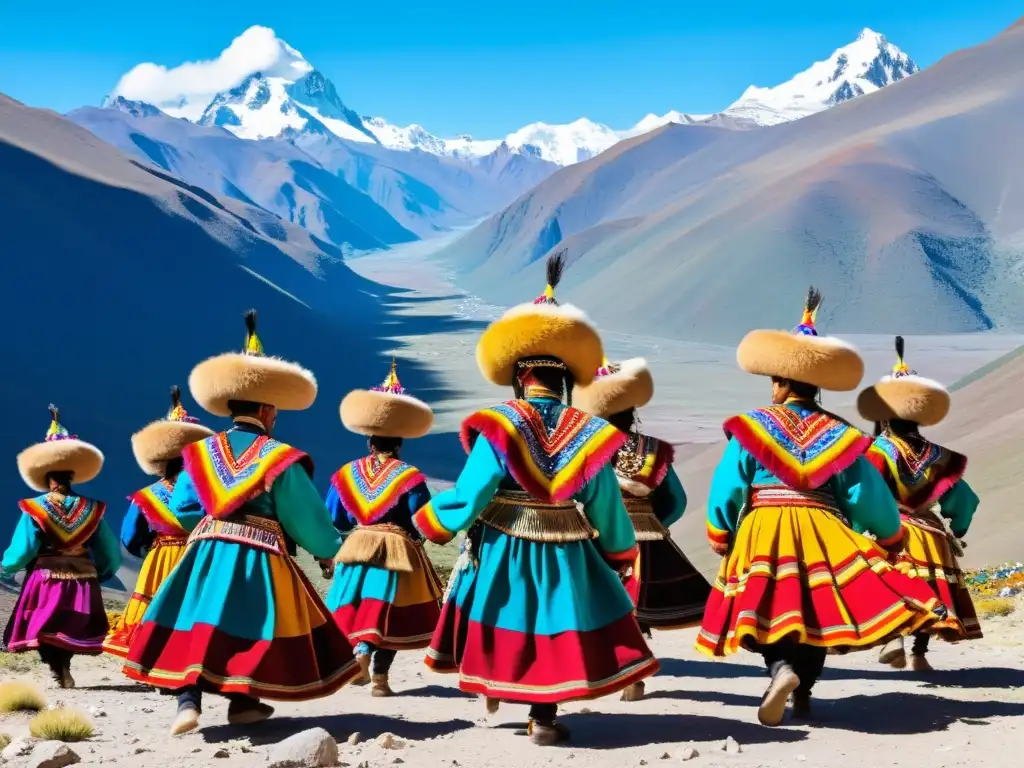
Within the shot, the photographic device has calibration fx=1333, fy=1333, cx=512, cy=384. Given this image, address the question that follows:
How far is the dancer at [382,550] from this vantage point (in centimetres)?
794

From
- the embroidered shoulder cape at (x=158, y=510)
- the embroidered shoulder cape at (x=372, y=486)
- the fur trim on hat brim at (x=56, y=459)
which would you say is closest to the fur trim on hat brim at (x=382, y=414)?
the embroidered shoulder cape at (x=372, y=486)

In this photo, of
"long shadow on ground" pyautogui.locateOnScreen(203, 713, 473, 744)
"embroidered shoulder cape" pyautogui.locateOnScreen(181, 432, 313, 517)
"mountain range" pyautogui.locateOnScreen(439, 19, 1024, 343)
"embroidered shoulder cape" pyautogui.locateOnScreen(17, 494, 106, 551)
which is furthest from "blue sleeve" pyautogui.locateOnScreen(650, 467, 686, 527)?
"mountain range" pyautogui.locateOnScreen(439, 19, 1024, 343)

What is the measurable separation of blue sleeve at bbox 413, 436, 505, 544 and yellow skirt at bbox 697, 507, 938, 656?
1.24 metres

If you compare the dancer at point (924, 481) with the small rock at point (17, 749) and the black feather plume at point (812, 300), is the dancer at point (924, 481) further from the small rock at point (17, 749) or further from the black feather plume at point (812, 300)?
the small rock at point (17, 749)

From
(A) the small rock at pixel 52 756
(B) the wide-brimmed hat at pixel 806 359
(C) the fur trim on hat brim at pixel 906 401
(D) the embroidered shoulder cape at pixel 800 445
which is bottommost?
(A) the small rock at pixel 52 756

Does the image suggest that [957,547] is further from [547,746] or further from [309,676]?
[309,676]

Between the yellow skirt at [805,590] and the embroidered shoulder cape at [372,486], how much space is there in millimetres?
2486

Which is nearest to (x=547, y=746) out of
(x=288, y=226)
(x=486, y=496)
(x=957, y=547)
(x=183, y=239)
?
(x=486, y=496)

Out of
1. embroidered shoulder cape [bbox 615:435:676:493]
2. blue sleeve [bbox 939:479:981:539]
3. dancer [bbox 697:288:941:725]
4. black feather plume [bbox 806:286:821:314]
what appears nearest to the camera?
dancer [bbox 697:288:941:725]

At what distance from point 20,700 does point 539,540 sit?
316 centimetres

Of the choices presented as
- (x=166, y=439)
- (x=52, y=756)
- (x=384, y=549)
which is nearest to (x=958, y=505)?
(x=384, y=549)

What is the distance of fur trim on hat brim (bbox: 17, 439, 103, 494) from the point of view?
8711 millimetres

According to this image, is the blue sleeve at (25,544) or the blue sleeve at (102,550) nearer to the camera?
the blue sleeve at (25,544)

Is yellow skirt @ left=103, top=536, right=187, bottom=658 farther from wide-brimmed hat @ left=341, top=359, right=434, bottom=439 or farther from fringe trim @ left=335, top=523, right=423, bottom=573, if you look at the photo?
wide-brimmed hat @ left=341, top=359, right=434, bottom=439
